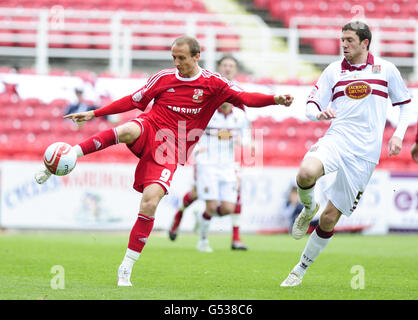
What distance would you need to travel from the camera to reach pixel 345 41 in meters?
6.80

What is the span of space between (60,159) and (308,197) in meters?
2.24

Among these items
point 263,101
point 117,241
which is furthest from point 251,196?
point 263,101

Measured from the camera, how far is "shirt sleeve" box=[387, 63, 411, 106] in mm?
6820

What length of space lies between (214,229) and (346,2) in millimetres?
9312

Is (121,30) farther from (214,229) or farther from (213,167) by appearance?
(213,167)

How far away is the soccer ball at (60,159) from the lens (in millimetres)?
6547

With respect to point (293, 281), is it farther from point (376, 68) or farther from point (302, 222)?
point (376, 68)

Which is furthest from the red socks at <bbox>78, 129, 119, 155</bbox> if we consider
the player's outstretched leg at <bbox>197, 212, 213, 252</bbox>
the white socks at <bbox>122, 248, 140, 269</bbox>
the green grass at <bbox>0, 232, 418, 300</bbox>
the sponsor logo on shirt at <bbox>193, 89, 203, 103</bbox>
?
the player's outstretched leg at <bbox>197, 212, 213, 252</bbox>

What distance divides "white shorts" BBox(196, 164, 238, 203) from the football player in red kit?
12.4ft

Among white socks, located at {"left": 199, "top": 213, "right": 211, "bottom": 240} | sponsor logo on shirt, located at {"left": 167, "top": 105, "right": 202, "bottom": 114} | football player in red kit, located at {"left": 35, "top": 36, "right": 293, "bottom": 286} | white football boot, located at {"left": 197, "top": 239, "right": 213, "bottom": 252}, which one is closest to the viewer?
football player in red kit, located at {"left": 35, "top": 36, "right": 293, "bottom": 286}

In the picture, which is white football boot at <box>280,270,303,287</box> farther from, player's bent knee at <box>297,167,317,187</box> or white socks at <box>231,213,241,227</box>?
white socks at <box>231,213,241,227</box>

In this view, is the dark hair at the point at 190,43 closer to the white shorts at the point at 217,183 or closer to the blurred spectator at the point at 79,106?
the white shorts at the point at 217,183

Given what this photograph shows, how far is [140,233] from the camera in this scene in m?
6.80

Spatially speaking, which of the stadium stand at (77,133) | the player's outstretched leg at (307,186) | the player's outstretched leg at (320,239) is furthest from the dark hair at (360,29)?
the stadium stand at (77,133)
